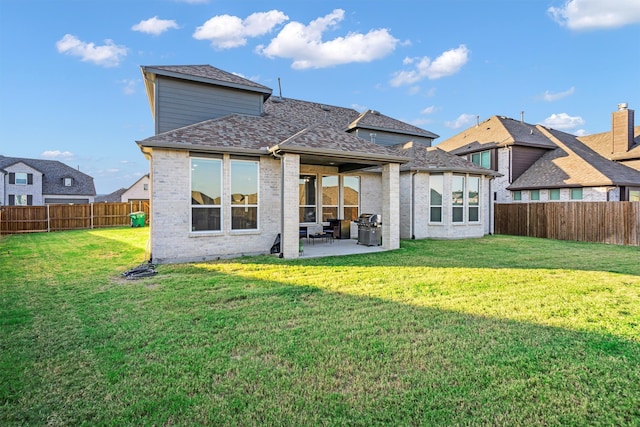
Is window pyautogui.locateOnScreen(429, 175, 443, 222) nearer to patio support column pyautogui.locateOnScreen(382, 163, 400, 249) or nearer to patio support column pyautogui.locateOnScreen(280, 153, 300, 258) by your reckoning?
patio support column pyautogui.locateOnScreen(382, 163, 400, 249)

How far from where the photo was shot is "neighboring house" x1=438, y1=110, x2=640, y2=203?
17684mm

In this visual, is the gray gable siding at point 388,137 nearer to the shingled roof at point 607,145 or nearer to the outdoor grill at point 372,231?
the outdoor grill at point 372,231

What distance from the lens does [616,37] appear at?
16.1 m

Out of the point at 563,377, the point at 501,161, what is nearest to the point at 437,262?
the point at 563,377

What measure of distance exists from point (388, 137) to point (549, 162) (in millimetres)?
12032

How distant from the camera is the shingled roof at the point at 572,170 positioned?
17.5 m

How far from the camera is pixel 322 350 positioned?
3600mm

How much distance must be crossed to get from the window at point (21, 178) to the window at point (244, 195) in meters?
41.5

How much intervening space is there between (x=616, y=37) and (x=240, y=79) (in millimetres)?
19058

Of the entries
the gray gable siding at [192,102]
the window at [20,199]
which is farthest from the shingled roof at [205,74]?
the window at [20,199]

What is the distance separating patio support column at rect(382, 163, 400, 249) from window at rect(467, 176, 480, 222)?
5.91m

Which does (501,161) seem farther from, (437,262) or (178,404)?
(178,404)

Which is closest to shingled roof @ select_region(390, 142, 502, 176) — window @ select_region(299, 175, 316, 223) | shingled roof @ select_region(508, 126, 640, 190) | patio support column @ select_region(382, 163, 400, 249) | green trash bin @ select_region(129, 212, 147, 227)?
patio support column @ select_region(382, 163, 400, 249)

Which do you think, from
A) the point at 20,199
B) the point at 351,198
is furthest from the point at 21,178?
the point at 351,198
